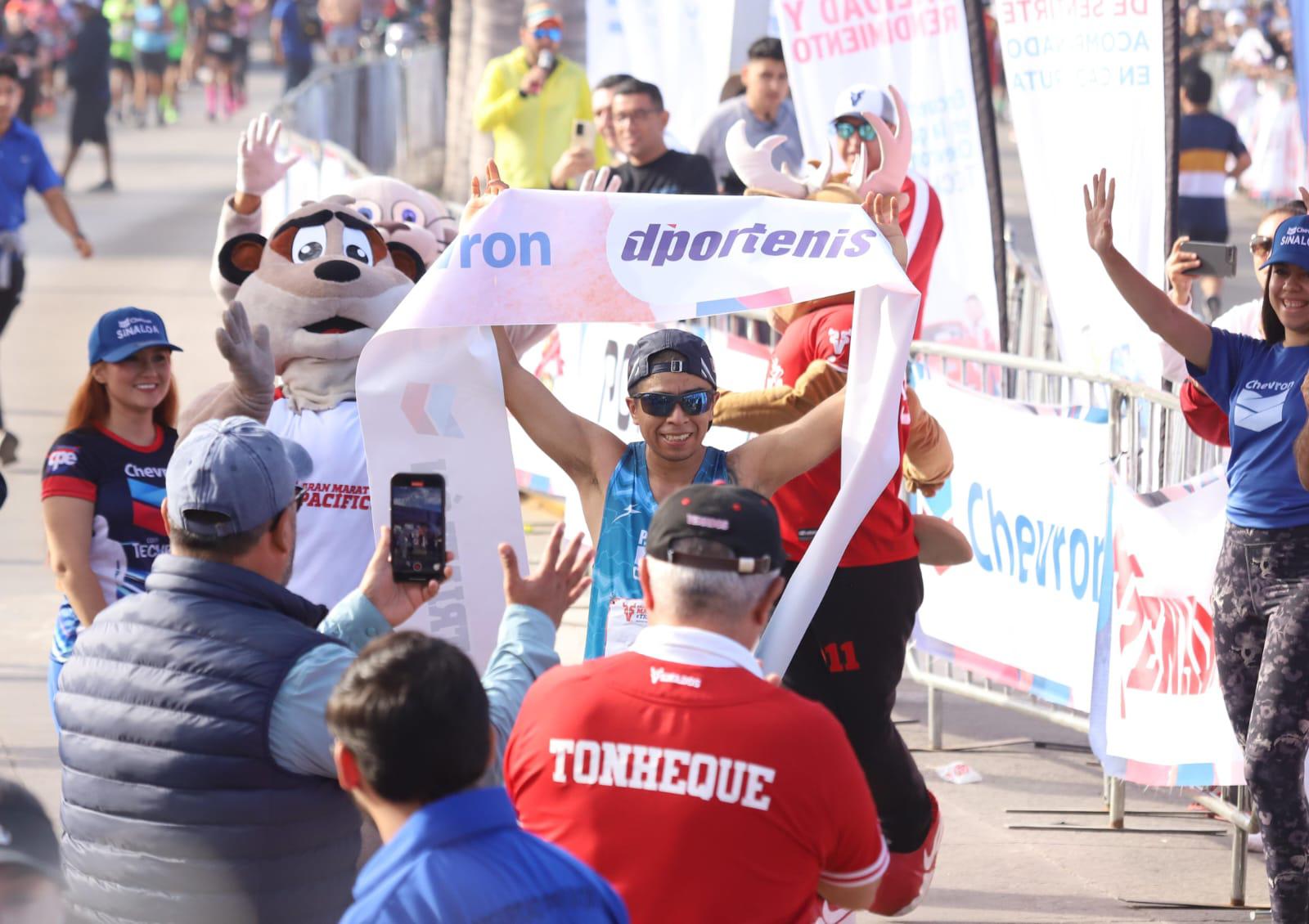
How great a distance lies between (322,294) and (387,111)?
1809 cm

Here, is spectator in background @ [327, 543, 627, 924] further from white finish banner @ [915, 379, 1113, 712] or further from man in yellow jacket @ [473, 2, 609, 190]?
man in yellow jacket @ [473, 2, 609, 190]

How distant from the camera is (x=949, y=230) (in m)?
9.95

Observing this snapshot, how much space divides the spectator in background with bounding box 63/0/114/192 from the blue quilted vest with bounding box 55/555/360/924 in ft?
62.0

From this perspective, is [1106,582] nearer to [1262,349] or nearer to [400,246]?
[1262,349]

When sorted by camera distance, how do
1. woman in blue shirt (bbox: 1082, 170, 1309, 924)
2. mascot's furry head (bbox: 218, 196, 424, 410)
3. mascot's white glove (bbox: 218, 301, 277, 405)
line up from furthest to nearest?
mascot's furry head (bbox: 218, 196, 424, 410) < woman in blue shirt (bbox: 1082, 170, 1309, 924) < mascot's white glove (bbox: 218, 301, 277, 405)

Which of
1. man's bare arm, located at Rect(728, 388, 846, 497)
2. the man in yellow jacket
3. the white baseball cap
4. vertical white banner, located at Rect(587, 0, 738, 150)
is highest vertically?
vertical white banner, located at Rect(587, 0, 738, 150)

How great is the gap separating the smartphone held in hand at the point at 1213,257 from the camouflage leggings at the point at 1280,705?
3.27 ft

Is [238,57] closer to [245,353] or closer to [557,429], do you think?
[245,353]

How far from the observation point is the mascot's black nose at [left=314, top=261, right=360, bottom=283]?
5543mm

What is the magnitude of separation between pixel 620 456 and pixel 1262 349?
1859 mm

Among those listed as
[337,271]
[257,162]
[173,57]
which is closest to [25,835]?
[337,271]

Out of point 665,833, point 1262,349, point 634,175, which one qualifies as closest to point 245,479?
point 665,833

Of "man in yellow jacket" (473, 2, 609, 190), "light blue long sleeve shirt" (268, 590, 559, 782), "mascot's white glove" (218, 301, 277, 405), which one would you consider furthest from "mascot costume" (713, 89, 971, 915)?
"man in yellow jacket" (473, 2, 609, 190)

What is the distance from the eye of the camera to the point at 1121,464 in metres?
6.23
